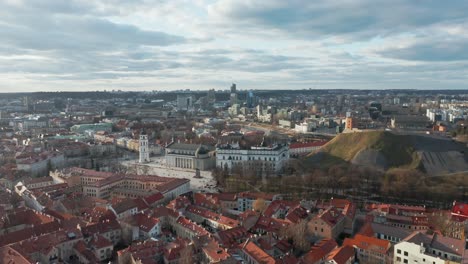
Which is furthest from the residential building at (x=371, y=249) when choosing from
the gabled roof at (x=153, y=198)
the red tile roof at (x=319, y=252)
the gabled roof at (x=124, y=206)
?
the gabled roof at (x=153, y=198)

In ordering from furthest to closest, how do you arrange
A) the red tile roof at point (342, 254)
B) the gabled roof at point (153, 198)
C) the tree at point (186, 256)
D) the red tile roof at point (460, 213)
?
the gabled roof at point (153, 198) < the red tile roof at point (460, 213) < the red tile roof at point (342, 254) < the tree at point (186, 256)

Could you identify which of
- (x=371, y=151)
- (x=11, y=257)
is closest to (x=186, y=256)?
(x=11, y=257)

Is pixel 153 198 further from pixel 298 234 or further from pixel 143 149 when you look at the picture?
pixel 143 149

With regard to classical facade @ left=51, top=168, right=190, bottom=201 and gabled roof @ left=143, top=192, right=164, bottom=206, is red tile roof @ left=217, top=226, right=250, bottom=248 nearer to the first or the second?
gabled roof @ left=143, top=192, right=164, bottom=206

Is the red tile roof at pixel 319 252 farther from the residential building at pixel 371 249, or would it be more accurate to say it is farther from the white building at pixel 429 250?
the white building at pixel 429 250

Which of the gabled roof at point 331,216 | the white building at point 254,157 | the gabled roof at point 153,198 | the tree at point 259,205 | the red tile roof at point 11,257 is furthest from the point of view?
the white building at point 254,157

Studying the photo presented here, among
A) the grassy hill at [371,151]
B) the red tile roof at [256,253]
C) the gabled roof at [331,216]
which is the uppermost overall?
the grassy hill at [371,151]

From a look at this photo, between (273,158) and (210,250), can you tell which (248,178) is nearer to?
Answer: (273,158)
